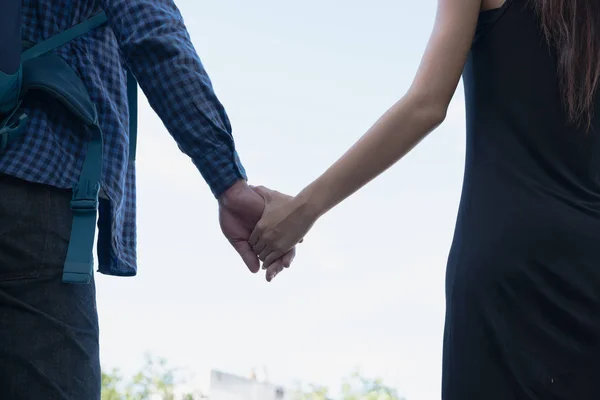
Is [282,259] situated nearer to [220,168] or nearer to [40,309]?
[220,168]

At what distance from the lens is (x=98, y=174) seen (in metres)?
1.05

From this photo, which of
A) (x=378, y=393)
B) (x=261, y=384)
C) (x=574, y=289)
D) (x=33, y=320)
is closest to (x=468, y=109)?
(x=574, y=289)

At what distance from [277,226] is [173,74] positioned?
1.14 feet

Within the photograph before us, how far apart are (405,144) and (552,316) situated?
31 centimetres

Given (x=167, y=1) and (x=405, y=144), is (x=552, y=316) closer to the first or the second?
(x=405, y=144)

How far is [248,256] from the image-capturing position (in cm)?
154

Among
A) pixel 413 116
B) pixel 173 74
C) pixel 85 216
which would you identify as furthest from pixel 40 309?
pixel 413 116

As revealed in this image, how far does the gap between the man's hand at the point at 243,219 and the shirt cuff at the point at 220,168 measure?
2 centimetres

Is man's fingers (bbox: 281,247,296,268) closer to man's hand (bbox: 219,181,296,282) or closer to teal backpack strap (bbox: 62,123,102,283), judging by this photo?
man's hand (bbox: 219,181,296,282)

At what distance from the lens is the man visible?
973 millimetres

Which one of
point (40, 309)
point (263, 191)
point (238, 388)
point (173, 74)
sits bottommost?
point (238, 388)

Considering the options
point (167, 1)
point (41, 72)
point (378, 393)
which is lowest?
point (378, 393)

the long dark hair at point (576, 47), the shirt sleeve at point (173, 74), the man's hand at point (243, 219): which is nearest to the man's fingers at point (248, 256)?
the man's hand at point (243, 219)

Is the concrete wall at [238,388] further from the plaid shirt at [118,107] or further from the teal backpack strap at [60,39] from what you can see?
the teal backpack strap at [60,39]
